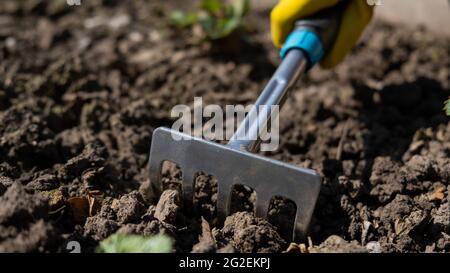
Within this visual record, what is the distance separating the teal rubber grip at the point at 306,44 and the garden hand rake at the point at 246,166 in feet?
0.57

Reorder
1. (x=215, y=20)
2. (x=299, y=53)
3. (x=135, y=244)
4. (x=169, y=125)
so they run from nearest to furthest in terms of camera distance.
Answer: (x=135, y=244), (x=299, y=53), (x=169, y=125), (x=215, y=20)

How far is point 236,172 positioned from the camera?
1340mm

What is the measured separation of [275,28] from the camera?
6.30 feet

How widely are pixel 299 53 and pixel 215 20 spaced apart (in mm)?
730

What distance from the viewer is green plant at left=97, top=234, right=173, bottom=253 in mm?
1220

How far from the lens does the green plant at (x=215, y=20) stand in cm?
233

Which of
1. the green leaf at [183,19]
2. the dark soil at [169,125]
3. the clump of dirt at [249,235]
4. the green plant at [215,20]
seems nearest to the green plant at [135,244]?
the dark soil at [169,125]

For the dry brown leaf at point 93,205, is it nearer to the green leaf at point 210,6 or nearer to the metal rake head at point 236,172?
the metal rake head at point 236,172

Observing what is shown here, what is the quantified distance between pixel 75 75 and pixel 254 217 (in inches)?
43.2

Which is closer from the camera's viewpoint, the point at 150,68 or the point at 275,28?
the point at 275,28

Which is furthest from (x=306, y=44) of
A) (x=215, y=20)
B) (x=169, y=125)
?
(x=215, y=20)

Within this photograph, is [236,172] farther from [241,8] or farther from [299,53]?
[241,8]
